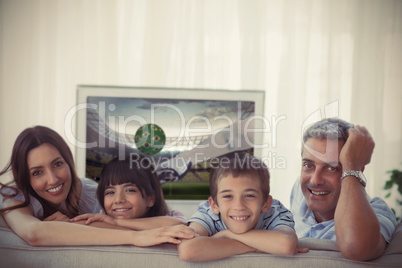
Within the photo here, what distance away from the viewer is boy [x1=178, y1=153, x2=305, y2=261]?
3.60 feet

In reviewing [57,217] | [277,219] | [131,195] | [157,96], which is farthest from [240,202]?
[157,96]

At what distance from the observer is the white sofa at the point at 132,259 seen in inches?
43.4

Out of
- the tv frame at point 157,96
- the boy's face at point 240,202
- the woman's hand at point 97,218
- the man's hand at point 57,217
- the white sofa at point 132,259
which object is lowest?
the white sofa at point 132,259

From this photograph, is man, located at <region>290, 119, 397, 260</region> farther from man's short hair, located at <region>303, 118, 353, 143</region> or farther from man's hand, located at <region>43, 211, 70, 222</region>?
man's hand, located at <region>43, 211, 70, 222</region>

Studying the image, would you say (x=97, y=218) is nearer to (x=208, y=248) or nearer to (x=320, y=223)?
(x=208, y=248)

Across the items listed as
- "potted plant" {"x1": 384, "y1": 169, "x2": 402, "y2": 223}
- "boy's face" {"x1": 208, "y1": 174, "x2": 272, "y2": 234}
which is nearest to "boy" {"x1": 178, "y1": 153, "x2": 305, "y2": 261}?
"boy's face" {"x1": 208, "y1": 174, "x2": 272, "y2": 234}

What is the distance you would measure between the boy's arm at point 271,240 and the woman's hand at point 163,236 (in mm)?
123

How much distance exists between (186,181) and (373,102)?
1.53 metres

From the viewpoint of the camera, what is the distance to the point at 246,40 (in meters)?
2.79

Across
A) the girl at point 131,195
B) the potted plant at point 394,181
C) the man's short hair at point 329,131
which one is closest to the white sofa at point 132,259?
the girl at point 131,195

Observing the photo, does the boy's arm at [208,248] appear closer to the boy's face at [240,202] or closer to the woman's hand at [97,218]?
the boy's face at [240,202]

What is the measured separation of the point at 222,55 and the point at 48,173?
5.81 feet

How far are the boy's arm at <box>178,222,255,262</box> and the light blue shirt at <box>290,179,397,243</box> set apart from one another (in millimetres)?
354

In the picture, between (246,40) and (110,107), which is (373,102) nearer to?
(246,40)
